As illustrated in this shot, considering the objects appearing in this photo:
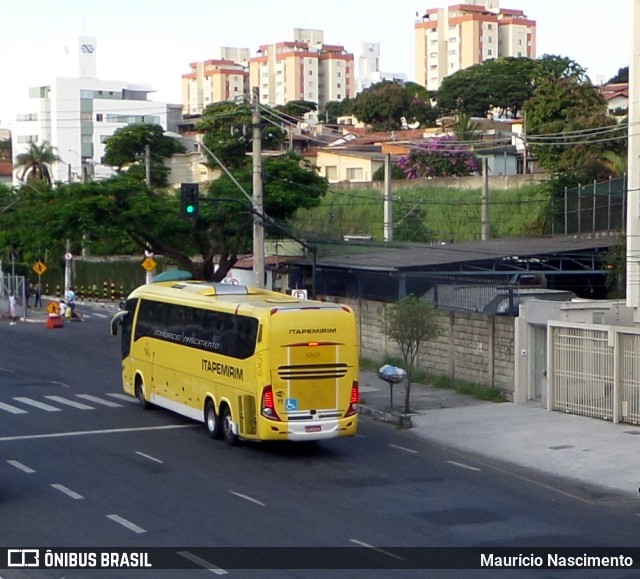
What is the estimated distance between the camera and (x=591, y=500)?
18.5 metres

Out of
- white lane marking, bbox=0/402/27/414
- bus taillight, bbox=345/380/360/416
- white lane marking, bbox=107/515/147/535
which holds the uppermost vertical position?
bus taillight, bbox=345/380/360/416

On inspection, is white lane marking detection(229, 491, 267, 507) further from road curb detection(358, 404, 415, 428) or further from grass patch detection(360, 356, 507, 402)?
grass patch detection(360, 356, 507, 402)

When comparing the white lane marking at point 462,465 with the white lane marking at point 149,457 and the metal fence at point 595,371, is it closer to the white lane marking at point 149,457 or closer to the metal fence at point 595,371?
the metal fence at point 595,371

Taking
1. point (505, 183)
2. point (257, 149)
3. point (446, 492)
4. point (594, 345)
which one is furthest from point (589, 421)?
Answer: point (505, 183)

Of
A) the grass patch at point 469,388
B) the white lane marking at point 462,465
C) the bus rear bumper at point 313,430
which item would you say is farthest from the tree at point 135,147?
the white lane marking at point 462,465

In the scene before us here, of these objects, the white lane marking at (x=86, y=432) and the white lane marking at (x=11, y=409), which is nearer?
the white lane marking at (x=86, y=432)

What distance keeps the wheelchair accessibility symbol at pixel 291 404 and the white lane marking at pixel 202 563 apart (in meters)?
7.72

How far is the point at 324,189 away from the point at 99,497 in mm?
33338

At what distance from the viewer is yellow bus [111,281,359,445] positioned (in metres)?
21.9

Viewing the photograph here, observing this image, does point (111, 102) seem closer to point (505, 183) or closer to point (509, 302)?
point (505, 183)

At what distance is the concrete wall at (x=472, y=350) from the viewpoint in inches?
1165

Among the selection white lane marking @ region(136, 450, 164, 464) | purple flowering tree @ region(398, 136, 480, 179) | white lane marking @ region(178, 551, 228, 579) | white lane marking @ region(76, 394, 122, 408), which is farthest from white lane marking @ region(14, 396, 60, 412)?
purple flowering tree @ region(398, 136, 480, 179)

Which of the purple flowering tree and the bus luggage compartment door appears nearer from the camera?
the bus luggage compartment door

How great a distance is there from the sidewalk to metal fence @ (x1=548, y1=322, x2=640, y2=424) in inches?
13.9
